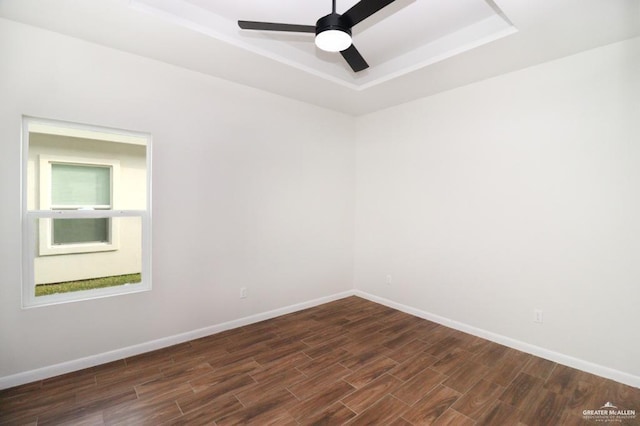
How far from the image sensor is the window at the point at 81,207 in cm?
249

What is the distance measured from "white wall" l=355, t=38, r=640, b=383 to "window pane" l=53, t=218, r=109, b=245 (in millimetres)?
3581

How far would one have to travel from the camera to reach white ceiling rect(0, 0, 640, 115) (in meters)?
2.16

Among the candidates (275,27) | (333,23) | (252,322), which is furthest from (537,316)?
(275,27)

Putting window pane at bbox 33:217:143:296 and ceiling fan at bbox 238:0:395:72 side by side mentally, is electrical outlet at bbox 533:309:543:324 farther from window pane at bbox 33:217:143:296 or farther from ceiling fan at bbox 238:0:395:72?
window pane at bbox 33:217:143:296

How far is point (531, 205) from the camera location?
2922mm

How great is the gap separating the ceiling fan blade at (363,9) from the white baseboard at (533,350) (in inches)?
129

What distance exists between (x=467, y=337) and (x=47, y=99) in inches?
180

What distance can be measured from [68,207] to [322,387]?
290 centimetres

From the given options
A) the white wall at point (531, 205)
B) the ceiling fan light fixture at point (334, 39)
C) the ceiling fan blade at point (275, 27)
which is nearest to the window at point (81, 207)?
the ceiling fan blade at point (275, 27)

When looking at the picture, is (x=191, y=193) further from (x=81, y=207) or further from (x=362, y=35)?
(x=362, y=35)

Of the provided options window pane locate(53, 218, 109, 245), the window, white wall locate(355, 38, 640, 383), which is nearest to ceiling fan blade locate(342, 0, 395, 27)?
white wall locate(355, 38, 640, 383)

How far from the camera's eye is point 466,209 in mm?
3420

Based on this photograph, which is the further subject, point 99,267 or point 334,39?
point 99,267

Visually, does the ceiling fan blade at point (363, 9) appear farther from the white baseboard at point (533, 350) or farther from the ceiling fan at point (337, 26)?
the white baseboard at point (533, 350)
